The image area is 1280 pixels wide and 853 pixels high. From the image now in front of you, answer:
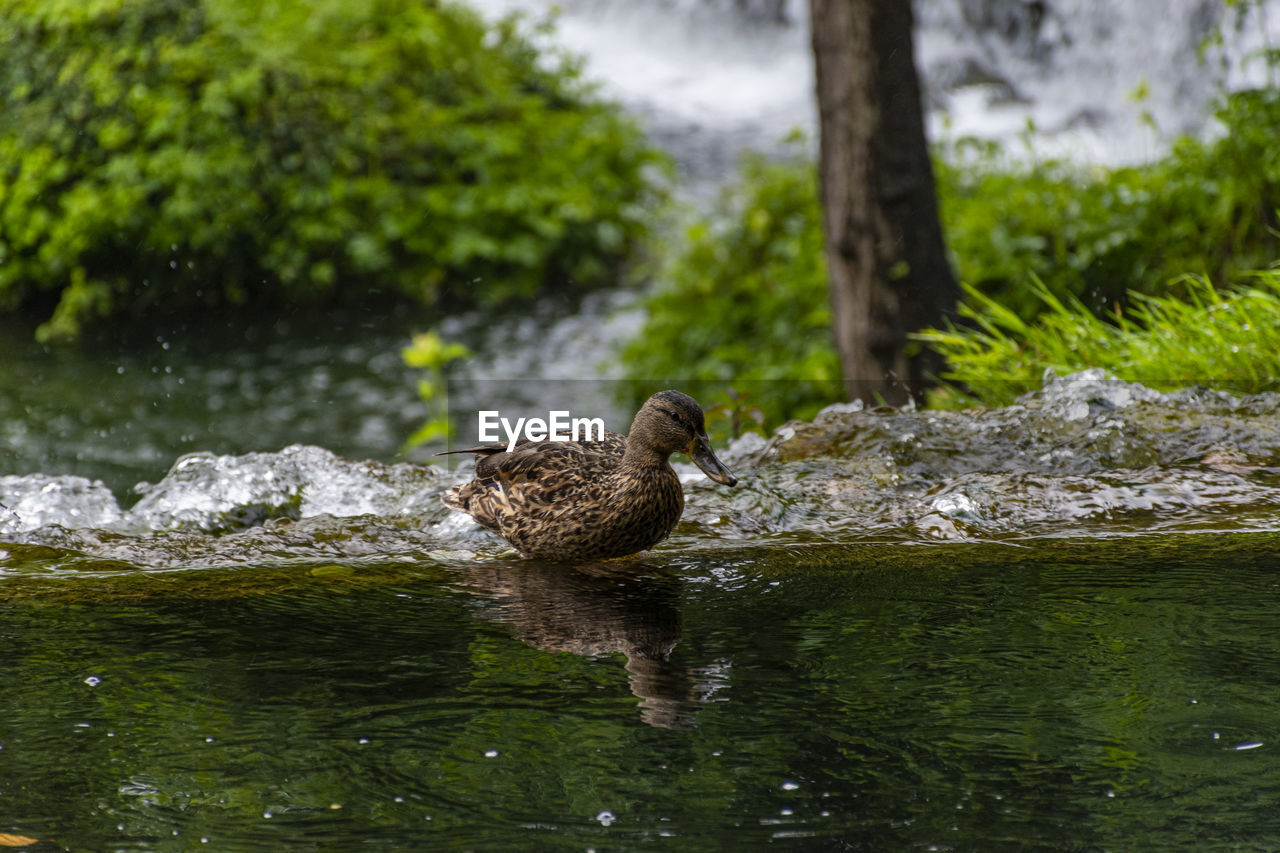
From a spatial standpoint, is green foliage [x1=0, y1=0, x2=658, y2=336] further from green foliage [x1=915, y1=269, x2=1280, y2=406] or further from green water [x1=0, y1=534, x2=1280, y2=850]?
green water [x1=0, y1=534, x2=1280, y2=850]

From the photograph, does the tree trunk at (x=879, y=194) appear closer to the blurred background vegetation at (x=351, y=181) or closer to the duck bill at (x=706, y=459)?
the blurred background vegetation at (x=351, y=181)

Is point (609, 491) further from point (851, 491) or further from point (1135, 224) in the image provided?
point (1135, 224)

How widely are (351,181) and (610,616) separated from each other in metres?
12.0

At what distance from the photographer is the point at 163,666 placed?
2879 mm

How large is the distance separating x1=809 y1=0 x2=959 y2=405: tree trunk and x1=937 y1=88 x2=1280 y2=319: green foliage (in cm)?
87

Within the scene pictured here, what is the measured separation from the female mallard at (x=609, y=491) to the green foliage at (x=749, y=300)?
4825mm

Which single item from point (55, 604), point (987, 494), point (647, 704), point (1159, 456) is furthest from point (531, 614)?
point (1159, 456)

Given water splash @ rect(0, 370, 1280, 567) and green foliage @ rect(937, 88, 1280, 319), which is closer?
water splash @ rect(0, 370, 1280, 567)

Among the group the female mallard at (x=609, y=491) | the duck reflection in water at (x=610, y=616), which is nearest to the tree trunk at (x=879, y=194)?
the female mallard at (x=609, y=491)

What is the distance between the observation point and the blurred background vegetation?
10453 millimetres

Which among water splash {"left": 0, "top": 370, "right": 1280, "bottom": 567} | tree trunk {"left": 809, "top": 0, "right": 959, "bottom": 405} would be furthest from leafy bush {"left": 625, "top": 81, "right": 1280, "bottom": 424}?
water splash {"left": 0, "top": 370, "right": 1280, "bottom": 567}

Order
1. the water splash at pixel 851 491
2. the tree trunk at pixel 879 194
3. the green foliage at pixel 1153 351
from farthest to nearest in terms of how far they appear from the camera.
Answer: the tree trunk at pixel 879 194
the green foliage at pixel 1153 351
the water splash at pixel 851 491

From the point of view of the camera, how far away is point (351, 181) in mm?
14320

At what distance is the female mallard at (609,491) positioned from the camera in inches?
142
